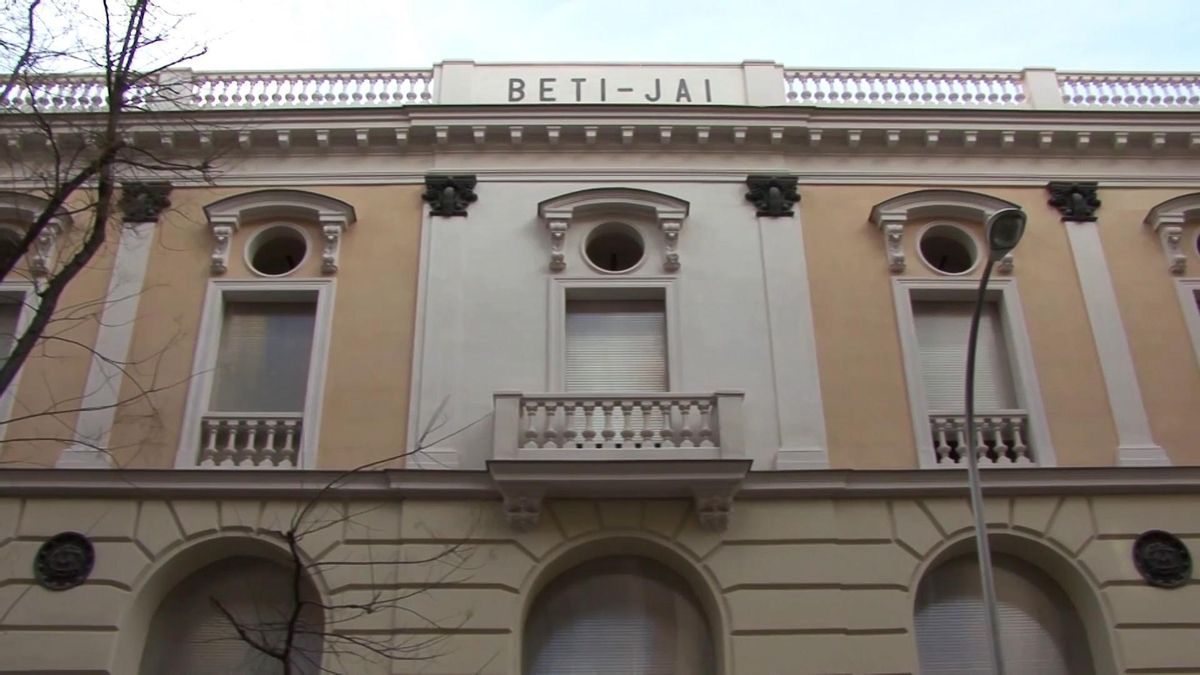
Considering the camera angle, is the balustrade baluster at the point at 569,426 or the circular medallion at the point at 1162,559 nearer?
the circular medallion at the point at 1162,559

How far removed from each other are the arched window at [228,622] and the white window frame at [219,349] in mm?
1618

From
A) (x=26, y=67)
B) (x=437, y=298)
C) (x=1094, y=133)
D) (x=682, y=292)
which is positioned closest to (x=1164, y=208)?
(x=1094, y=133)

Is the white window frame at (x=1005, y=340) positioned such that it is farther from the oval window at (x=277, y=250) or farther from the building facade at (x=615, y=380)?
the oval window at (x=277, y=250)

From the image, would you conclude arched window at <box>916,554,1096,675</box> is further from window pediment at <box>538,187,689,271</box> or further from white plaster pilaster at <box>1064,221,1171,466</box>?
window pediment at <box>538,187,689,271</box>

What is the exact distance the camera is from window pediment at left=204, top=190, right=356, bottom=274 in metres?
15.9

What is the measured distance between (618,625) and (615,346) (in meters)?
4.12

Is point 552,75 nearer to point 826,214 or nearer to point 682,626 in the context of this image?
point 826,214

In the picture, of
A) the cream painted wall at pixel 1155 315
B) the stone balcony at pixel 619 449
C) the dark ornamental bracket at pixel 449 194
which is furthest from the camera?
the dark ornamental bracket at pixel 449 194

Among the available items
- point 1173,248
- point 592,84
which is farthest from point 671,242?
point 1173,248

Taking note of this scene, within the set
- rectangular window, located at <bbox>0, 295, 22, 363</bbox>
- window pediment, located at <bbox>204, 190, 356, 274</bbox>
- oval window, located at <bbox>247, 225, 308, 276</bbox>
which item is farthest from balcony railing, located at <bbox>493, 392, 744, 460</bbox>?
rectangular window, located at <bbox>0, 295, 22, 363</bbox>

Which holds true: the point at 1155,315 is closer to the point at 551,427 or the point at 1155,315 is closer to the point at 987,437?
the point at 987,437

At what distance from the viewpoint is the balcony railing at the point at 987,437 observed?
14.5 m

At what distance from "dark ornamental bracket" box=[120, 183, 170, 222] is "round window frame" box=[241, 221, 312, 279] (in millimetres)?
1527

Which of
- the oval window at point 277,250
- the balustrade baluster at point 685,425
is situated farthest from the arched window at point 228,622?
the balustrade baluster at point 685,425
